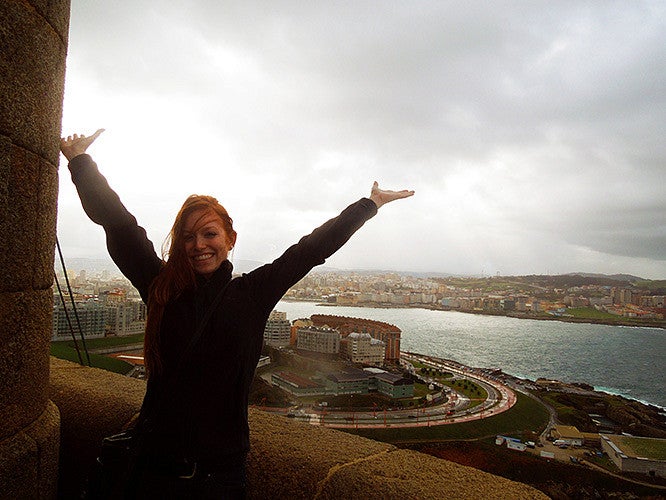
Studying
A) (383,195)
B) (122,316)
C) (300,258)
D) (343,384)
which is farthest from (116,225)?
(343,384)

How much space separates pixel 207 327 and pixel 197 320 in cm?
3

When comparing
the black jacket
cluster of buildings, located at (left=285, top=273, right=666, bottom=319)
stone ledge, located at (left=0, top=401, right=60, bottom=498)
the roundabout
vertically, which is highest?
the black jacket

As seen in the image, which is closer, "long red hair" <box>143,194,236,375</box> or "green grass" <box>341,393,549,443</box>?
"long red hair" <box>143,194,236,375</box>

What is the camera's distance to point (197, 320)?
827 mm

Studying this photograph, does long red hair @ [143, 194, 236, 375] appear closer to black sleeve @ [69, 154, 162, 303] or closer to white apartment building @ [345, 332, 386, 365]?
black sleeve @ [69, 154, 162, 303]

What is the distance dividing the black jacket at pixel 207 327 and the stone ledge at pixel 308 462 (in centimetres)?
16

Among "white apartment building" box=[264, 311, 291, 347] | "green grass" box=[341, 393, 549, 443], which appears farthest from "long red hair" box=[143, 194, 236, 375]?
"white apartment building" box=[264, 311, 291, 347]

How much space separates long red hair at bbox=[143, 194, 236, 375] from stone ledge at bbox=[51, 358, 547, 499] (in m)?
0.34

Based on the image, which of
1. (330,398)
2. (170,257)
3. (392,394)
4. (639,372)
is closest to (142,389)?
(170,257)

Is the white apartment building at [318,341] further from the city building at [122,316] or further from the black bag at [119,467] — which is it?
the black bag at [119,467]

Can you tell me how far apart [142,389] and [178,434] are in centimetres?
68

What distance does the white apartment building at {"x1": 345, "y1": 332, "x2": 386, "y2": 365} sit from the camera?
21.5 meters

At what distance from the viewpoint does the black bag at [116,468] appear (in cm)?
74

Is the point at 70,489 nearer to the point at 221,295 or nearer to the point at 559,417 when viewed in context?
the point at 221,295
